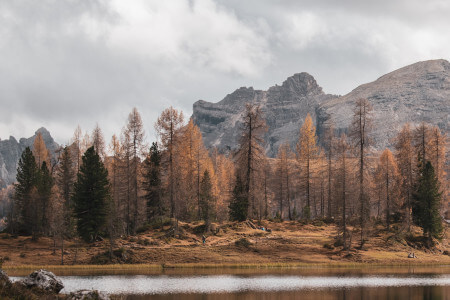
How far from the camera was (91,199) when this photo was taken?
6256cm

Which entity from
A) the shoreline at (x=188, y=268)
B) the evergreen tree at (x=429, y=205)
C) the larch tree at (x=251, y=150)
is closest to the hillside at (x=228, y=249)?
the shoreline at (x=188, y=268)

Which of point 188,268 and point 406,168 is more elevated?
point 406,168

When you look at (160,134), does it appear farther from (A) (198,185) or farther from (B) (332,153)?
(B) (332,153)

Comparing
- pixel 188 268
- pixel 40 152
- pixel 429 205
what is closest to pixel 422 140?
pixel 429 205

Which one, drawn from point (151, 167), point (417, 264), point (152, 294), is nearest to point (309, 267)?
point (417, 264)

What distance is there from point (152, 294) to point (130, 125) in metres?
38.3

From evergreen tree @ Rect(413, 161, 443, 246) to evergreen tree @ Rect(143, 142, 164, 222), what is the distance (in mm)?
36341

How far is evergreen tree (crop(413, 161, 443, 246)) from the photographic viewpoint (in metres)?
64.1

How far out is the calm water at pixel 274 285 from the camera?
32247 mm

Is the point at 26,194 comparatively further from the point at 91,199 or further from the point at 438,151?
the point at 438,151

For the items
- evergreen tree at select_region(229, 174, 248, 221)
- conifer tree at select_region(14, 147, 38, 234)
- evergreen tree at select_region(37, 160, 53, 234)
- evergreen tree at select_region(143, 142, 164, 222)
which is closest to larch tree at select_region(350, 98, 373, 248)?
evergreen tree at select_region(229, 174, 248, 221)

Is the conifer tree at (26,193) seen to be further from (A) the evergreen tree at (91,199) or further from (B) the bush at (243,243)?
(B) the bush at (243,243)

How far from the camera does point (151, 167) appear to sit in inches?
2844

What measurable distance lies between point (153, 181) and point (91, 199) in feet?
40.1
